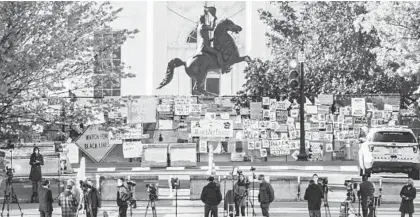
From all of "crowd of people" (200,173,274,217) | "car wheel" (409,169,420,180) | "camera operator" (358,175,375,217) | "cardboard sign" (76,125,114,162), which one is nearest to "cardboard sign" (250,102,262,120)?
"cardboard sign" (76,125,114,162)

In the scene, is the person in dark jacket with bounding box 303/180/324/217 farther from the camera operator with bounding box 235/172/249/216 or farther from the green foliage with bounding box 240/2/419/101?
the green foliage with bounding box 240/2/419/101

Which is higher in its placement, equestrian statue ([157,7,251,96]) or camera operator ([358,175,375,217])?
equestrian statue ([157,7,251,96])

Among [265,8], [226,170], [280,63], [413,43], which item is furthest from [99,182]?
[265,8]

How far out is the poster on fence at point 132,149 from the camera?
3791cm

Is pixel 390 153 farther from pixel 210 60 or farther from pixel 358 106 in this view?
pixel 210 60

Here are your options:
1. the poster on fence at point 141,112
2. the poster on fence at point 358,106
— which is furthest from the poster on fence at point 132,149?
the poster on fence at point 358,106

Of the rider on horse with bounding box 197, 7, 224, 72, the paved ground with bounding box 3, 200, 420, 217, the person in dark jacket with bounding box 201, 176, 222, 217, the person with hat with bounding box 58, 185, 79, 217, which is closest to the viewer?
the person with hat with bounding box 58, 185, 79, 217

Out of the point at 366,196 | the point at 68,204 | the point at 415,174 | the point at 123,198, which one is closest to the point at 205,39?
the point at 415,174

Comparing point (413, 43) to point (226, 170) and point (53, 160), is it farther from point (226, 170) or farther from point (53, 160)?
point (53, 160)

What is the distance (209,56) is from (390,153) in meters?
17.5

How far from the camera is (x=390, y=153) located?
1157 inches

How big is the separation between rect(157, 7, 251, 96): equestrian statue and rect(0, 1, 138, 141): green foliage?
2646 cm

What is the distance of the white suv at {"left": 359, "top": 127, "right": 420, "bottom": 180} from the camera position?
96.2ft

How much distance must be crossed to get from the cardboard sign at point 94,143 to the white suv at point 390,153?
11.7 m
